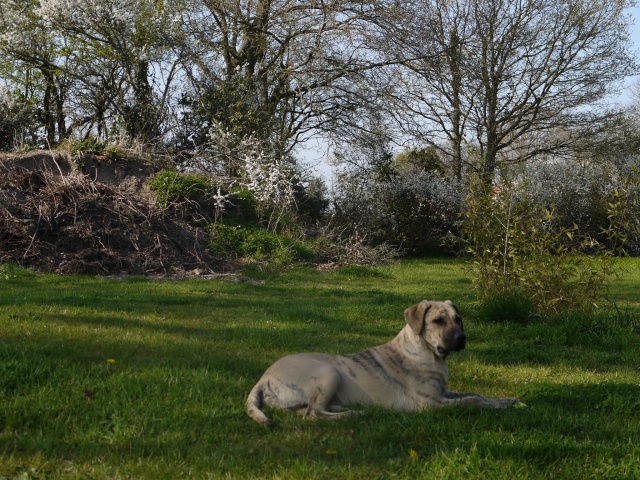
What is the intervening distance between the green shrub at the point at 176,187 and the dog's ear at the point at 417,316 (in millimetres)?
12724

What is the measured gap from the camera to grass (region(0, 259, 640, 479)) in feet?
13.9

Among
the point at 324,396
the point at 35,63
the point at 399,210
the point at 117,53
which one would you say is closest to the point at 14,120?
the point at 35,63

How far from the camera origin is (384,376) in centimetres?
575

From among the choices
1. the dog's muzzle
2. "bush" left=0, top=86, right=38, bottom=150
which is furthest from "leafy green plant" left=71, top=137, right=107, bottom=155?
the dog's muzzle

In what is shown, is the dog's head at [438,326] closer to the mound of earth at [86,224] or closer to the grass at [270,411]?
the grass at [270,411]

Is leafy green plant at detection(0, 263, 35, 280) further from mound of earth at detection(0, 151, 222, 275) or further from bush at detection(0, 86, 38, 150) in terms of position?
bush at detection(0, 86, 38, 150)

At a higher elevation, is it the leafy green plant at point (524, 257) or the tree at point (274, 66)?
the tree at point (274, 66)

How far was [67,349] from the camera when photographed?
688 cm

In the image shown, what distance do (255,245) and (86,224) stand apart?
4.62 m

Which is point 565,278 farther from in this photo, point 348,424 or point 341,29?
point 341,29

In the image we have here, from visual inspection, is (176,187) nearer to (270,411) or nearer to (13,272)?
(13,272)

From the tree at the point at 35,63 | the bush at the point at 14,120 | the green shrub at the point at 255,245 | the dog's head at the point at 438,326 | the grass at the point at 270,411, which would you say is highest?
the tree at the point at 35,63

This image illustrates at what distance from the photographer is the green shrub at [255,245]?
1752cm

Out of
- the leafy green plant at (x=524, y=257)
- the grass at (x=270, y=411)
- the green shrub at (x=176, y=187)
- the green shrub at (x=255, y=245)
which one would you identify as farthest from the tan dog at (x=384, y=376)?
the green shrub at (x=176, y=187)
